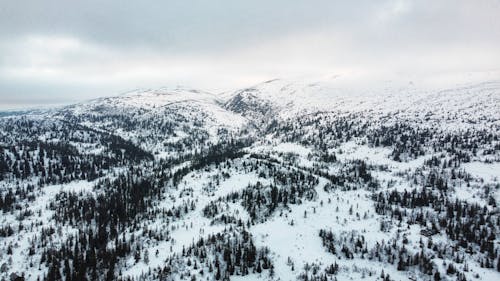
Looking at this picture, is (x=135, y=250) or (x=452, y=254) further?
(x=135, y=250)

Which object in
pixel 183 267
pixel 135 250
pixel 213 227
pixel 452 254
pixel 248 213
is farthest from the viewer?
pixel 248 213

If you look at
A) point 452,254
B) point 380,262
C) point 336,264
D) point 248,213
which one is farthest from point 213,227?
point 452,254

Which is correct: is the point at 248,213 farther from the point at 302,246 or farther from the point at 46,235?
the point at 46,235

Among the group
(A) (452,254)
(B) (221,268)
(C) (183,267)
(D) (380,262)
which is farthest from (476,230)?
(C) (183,267)

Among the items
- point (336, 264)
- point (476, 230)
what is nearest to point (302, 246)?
point (336, 264)

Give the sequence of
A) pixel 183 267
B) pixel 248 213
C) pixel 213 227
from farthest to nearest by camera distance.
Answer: pixel 248 213, pixel 213 227, pixel 183 267

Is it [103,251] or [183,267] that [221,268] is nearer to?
[183,267]

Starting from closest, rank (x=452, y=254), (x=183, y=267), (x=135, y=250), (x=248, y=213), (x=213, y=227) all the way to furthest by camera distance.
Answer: (x=183, y=267), (x=452, y=254), (x=135, y=250), (x=213, y=227), (x=248, y=213)

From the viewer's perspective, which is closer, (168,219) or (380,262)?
(380,262)
